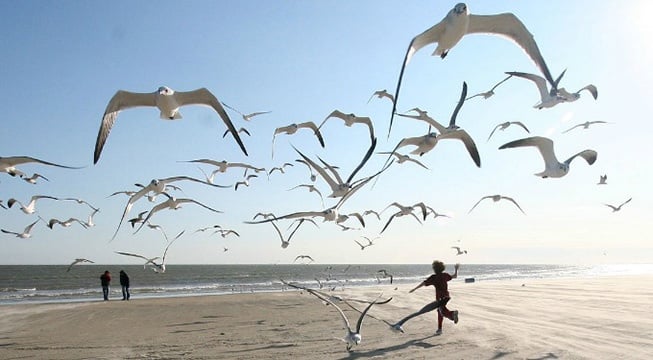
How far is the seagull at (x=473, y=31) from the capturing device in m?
7.82

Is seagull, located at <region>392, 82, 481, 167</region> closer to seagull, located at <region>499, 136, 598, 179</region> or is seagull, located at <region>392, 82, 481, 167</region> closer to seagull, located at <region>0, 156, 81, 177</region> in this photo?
seagull, located at <region>499, 136, 598, 179</region>

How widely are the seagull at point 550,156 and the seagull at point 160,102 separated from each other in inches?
267

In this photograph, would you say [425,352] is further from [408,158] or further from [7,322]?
[7,322]

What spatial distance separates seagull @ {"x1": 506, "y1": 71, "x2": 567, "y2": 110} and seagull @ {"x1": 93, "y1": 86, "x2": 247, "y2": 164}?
724 centimetres

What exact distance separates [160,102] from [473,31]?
6284 millimetres

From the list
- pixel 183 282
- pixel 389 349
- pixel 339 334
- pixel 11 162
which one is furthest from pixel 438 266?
pixel 183 282

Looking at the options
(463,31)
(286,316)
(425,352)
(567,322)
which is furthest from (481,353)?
(286,316)

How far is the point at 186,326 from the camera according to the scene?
45.8 ft

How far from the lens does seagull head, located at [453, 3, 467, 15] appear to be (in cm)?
789

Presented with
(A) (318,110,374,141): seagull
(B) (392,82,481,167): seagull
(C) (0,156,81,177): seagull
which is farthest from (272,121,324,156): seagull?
(C) (0,156,81,177): seagull

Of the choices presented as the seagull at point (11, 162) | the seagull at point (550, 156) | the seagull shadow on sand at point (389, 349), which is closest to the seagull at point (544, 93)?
the seagull at point (550, 156)

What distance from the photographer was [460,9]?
7.93 meters

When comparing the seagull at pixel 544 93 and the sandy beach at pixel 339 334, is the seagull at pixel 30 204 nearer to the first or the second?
the sandy beach at pixel 339 334

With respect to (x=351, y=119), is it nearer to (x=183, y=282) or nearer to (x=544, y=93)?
(x=544, y=93)
